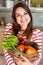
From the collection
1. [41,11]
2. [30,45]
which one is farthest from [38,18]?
[30,45]

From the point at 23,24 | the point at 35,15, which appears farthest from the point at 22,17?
the point at 35,15

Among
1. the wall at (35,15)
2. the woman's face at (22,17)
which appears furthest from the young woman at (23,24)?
the wall at (35,15)

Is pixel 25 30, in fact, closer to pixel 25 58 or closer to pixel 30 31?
pixel 30 31

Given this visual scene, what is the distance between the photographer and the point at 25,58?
1.03 meters

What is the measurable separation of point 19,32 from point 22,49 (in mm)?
313

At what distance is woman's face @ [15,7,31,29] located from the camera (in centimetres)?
126

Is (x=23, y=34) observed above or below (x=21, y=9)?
below

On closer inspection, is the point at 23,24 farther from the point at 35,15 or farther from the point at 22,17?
the point at 35,15

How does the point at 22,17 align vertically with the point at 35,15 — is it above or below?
above

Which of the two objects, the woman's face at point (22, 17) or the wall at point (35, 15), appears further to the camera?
the wall at point (35, 15)

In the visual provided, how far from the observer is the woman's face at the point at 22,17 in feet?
4.14

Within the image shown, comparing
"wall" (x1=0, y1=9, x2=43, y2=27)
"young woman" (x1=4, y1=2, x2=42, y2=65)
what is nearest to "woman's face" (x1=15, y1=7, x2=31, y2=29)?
"young woman" (x1=4, y1=2, x2=42, y2=65)

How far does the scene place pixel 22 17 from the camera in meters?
1.28

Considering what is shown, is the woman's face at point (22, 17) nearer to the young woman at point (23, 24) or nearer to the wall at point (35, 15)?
the young woman at point (23, 24)
